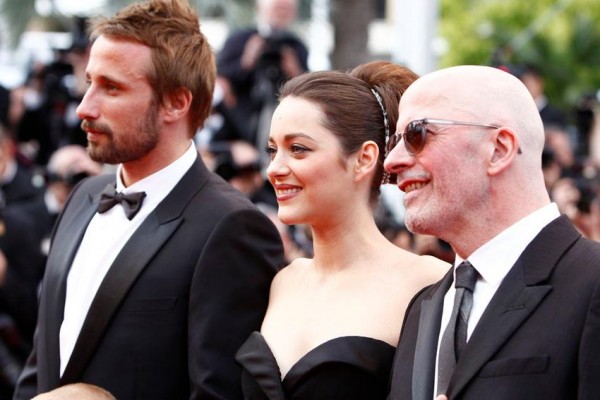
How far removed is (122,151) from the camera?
156 inches

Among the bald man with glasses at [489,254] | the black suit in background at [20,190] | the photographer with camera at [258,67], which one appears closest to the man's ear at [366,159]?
the bald man with glasses at [489,254]

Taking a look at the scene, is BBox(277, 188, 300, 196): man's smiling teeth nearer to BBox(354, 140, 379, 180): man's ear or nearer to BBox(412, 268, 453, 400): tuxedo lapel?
BBox(354, 140, 379, 180): man's ear

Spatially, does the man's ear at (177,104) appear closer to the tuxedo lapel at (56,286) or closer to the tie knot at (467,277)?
the tuxedo lapel at (56,286)

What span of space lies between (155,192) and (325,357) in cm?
95

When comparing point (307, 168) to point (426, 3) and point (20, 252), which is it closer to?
point (20, 252)

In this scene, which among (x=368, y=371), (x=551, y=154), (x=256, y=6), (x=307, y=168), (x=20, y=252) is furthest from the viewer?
(x=256, y=6)

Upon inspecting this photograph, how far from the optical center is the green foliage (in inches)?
1308

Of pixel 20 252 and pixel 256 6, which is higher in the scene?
pixel 256 6

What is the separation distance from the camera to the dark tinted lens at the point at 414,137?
3.05 metres

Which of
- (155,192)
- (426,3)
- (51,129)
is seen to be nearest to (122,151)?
(155,192)

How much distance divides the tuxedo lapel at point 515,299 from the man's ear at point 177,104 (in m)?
1.56

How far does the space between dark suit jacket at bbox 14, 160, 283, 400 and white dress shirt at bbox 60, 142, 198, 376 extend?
0.17 feet

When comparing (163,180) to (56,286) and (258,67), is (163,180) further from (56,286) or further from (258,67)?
(258,67)

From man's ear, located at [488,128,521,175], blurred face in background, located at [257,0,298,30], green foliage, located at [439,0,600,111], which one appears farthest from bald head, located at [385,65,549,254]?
green foliage, located at [439,0,600,111]
